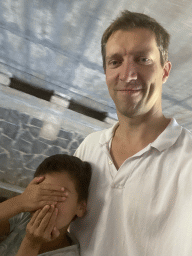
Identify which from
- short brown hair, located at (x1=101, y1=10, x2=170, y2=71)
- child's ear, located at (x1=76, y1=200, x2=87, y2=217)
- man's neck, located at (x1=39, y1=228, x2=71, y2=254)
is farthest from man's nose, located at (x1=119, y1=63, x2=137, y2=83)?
man's neck, located at (x1=39, y1=228, x2=71, y2=254)

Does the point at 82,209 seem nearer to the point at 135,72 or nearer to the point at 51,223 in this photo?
the point at 51,223

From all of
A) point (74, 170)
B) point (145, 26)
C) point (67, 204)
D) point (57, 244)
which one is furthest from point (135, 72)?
point (57, 244)

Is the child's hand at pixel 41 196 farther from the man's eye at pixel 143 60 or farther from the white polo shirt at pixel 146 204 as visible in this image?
the man's eye at pixel 143 60

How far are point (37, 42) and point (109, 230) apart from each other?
6.66ft

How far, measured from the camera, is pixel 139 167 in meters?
0.76

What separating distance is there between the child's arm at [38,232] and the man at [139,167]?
6.4 inches

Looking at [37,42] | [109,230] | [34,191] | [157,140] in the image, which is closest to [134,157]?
[157,140]

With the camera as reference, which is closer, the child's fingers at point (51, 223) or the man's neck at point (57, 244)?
the child's fingers at point (51, 223)

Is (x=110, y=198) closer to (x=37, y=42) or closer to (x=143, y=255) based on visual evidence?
(x=143, y=255)

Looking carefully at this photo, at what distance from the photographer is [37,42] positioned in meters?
2.17

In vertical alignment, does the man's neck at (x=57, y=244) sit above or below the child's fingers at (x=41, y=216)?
below

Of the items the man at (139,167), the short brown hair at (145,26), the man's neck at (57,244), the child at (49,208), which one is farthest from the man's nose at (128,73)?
the man's neck at (57,244)

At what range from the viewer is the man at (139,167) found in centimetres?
67

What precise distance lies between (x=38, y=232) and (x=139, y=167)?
0.42 metres
